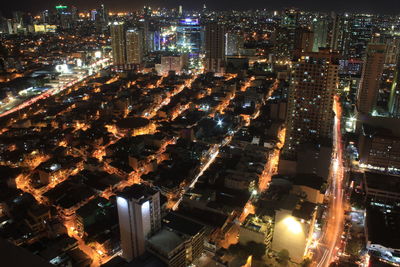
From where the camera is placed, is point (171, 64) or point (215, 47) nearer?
point (171, 64)

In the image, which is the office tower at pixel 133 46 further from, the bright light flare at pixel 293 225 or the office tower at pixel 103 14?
the bright light flare at pixel 293 225

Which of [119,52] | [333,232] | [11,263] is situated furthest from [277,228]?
[119,52]

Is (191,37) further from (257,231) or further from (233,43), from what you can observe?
(257,231)

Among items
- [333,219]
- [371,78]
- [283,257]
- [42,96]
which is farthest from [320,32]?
[283,257]

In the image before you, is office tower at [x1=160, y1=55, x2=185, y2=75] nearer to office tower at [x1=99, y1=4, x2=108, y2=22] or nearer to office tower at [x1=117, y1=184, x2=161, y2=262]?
office tower at [x1=117, y1=184, x2=161, y2=262]

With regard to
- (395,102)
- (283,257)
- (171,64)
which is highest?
(171,64)

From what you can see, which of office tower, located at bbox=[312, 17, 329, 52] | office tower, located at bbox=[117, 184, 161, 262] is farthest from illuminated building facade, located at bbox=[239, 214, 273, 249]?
office tower, located at bbox=[312, 17, 329, 52]

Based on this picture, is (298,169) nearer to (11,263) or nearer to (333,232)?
(333,232)
